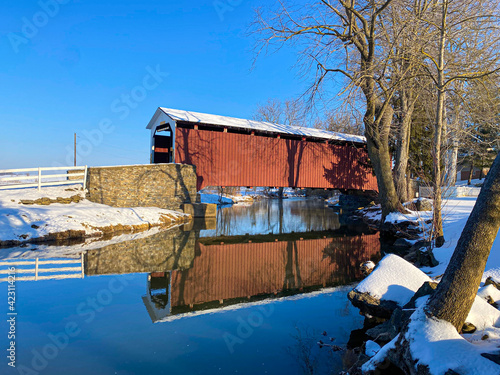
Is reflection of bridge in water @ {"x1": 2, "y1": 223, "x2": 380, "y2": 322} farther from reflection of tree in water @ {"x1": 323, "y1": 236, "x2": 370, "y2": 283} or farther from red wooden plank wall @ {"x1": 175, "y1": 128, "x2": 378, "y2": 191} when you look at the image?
red wooden plank wall @ {"x1": 175, "y1": 128, "x2": 378, "y2": 191}

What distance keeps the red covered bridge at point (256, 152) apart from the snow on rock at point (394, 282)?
11.6m

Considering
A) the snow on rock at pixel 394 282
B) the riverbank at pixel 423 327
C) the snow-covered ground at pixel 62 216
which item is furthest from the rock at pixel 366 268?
the snow-covered ground at pixel 62 216

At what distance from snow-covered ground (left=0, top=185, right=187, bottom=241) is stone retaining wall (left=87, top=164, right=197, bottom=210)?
545 mm

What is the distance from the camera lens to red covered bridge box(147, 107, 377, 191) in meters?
14.8

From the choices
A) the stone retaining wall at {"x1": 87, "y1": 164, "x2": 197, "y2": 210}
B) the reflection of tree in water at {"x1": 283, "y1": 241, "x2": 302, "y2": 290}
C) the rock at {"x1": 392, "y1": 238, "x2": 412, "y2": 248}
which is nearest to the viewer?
the reflection of tree in water at {"x1": 283, "y1": 241, "x2": 302, "y2": 290}

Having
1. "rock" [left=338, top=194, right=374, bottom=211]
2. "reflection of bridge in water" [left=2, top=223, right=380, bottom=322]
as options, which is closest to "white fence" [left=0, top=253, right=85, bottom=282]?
"reflection of bridge in water" [left=2, top=223, right=380, bottom=322]

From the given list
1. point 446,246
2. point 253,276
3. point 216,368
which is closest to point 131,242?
point 253,276

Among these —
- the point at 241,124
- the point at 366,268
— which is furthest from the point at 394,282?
the point at 241,124

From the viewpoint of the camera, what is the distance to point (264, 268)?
6.64 meters

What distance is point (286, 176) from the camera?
16953mm

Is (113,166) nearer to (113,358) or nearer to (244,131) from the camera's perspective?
(244,131)

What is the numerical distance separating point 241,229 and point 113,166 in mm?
6044

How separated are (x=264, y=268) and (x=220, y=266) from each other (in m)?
0.93

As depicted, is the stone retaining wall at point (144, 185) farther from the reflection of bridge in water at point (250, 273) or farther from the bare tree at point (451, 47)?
the bare tree at point (451, 47)
